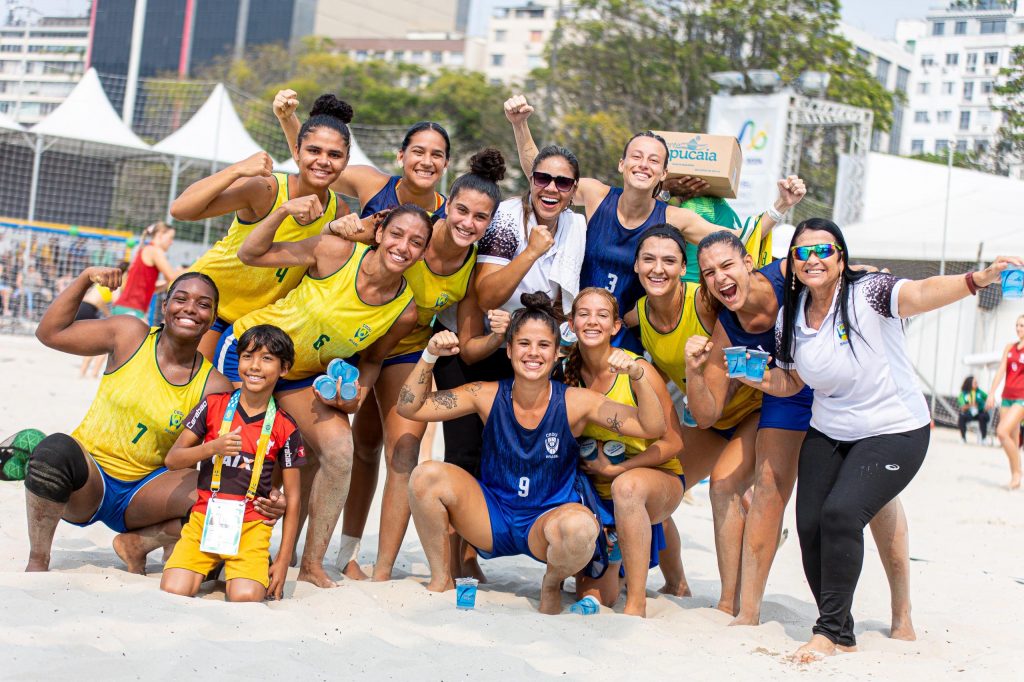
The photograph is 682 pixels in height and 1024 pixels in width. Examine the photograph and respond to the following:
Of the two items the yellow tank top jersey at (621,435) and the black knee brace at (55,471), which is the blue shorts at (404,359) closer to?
the yellow tank top jersey at (621,435)

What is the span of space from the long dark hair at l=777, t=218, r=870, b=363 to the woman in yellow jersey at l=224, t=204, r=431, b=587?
59.2 inches

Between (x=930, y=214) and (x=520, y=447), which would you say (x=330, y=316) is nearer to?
(x=520, y=447)

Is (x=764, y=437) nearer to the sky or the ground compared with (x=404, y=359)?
nearer to the ground

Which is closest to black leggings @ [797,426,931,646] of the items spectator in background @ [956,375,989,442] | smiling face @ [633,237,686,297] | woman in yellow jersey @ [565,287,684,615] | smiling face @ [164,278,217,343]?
woman in yellow jersey @ [565,287,684,615]

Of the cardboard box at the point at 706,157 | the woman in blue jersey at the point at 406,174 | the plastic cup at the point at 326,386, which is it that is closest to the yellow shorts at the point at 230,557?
the plastic cup at the point at 326,386

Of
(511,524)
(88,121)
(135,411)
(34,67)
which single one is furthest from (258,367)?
(34,67)

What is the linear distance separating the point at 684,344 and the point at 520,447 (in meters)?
0.86

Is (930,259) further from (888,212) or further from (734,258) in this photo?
(734,258)

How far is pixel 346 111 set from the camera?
15.1 ft

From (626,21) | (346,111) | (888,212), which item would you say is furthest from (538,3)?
(346,111)

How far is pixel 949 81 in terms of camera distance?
257ft

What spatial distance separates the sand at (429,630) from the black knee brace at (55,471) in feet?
1.07

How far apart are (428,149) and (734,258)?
1540mm

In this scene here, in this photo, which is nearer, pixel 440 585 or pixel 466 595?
pixel 466 595
